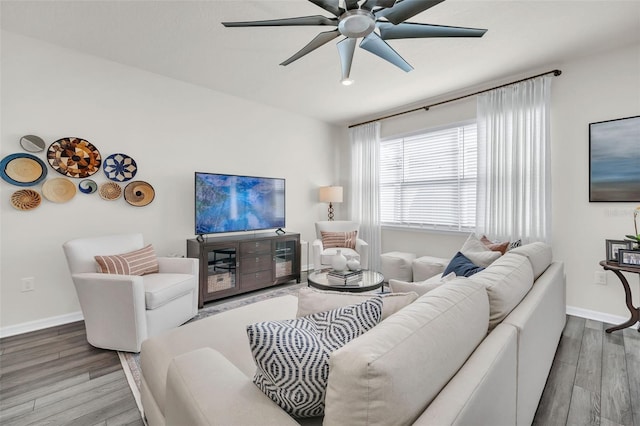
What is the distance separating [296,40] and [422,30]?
48.6 inches

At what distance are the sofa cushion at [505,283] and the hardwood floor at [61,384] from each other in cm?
182

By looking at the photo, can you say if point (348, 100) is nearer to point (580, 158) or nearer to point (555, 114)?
point (555, 114)

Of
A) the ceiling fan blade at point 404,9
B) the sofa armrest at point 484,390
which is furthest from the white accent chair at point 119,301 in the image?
the ceiling fan blade at point 404,9

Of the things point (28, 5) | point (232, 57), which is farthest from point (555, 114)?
point (28, 5)

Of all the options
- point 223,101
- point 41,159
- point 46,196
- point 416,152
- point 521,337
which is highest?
point 223,101

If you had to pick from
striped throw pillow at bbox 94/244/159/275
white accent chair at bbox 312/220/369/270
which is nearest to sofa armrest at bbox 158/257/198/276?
striped throw pillow at bbox 94/244/159/275

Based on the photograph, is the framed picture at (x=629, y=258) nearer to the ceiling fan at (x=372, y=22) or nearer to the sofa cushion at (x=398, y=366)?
the ceiling fan at (x=372, y=22)

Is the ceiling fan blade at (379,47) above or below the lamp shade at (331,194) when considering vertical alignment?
above

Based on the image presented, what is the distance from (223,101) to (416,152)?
2.82 meters

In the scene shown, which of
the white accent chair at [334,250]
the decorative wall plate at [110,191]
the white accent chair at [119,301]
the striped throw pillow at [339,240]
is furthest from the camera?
the striped throw pillow at [339,240]

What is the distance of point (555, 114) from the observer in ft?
10.5

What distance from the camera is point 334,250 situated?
4.16 meters

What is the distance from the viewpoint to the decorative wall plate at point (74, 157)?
280 centimetres

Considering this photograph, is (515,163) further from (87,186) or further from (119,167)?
(87,186)
